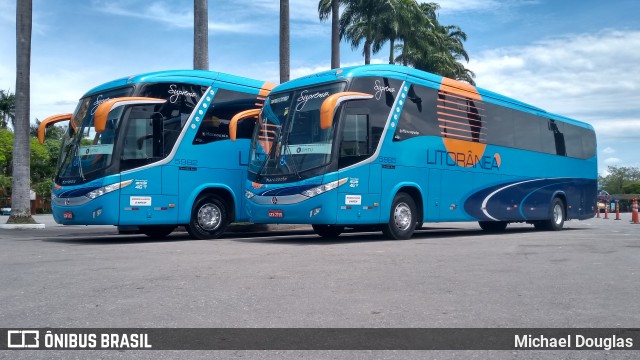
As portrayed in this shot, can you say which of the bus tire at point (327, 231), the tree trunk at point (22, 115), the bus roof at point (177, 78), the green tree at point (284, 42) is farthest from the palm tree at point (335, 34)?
the bus tire at point (327, 231)

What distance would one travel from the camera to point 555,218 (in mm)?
20078

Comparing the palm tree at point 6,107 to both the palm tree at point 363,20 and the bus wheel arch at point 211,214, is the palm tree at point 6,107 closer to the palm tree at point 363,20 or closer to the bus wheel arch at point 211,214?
the palm tree at point 363,20

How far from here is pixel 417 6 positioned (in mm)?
37625

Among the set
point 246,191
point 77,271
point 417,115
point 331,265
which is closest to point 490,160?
point 417,115

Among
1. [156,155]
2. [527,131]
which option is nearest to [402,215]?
[156,155]

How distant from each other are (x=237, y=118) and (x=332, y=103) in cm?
345

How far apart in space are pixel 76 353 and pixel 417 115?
35.3 ft

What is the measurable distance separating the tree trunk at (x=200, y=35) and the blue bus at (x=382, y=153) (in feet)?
22.1

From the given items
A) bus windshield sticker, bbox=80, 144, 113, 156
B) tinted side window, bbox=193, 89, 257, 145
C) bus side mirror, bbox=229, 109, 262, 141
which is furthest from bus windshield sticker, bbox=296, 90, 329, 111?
bus windshield sticker, bbox=80, 144, 113, 156

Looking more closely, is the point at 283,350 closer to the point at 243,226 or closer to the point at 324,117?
the point at 324,117

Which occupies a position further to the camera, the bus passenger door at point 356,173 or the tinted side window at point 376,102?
the tinted side window at point 376,102

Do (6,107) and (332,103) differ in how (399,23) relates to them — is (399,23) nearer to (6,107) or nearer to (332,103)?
(332,103)

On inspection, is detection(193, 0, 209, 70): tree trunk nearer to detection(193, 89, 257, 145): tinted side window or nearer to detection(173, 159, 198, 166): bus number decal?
detection(193, 89, 257, 145): tinted side window

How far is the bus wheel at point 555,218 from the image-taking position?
65.2 feet
